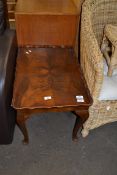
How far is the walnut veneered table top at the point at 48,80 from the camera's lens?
1.26 m

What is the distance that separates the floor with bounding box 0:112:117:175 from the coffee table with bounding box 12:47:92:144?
0.28 ft

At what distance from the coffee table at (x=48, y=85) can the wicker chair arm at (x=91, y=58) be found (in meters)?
0.06

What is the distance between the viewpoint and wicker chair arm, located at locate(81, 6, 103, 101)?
1.24m

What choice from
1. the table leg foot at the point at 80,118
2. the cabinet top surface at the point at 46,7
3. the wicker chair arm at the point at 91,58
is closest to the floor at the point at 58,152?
the table leg foot at the point at 80,118

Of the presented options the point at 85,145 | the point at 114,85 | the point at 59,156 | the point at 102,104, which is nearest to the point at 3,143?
the point at 59,156

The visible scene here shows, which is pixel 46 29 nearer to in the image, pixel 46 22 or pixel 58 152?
pixel 46 22

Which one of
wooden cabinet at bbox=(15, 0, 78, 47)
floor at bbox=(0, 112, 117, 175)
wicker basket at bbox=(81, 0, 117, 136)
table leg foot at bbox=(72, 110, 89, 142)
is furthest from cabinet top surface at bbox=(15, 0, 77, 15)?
floor at bbox=(0, 112, 117, 175)

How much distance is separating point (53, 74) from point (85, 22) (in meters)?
0.39

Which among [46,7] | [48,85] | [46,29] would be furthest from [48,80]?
[46,7]

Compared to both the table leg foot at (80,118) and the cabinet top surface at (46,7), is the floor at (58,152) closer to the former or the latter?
the table leg foot at (80,118)

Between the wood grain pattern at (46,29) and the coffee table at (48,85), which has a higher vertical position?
the wood grain pattern at (46,29)

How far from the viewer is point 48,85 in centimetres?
135

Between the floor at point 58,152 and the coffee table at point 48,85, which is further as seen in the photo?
the floor at point 58,152

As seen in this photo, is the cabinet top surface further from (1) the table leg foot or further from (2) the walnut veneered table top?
(1) the table leg foot
